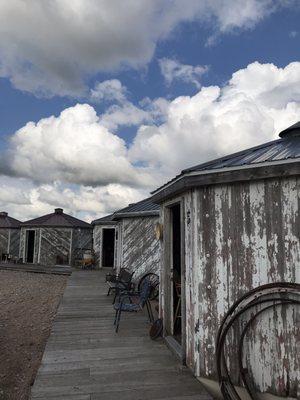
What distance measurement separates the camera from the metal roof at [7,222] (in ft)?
75.4

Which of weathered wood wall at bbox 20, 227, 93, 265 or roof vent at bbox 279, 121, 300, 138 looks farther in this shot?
weathered wood wall at bbox 20, 227, 93, 265

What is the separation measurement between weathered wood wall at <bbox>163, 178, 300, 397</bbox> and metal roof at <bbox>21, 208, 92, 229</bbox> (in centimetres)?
1608

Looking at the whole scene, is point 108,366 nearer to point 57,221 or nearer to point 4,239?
point 57,221

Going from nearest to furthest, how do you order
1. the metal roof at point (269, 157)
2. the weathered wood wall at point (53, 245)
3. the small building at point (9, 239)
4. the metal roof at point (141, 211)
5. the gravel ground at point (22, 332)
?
the metal roof at point (269, 157), the gravel ground at point (22, 332), the metal roof at point (141, 211), the weathered wood wall at point (53, 245), the small building at point (9, 239)

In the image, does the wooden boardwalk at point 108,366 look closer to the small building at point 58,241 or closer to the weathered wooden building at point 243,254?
the weathered wooden building at point 243,254

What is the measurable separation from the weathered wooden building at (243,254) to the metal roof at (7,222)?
2017 centimetres

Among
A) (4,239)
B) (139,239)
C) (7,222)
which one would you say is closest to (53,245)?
(4,239)

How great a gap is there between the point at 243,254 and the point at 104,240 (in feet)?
53.2

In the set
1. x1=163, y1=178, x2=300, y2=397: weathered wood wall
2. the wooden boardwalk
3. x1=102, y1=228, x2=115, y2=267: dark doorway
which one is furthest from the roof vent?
x1=102, y1=228, x2=115, y2=267: dark doorway

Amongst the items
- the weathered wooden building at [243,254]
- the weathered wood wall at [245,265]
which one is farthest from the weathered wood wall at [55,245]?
the weathered wood wall at [245,265]

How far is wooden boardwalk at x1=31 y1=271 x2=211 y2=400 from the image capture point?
11.3ft

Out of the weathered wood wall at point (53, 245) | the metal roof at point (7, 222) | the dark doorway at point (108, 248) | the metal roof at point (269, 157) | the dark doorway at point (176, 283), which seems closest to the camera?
the metal roof at point (269, 157)

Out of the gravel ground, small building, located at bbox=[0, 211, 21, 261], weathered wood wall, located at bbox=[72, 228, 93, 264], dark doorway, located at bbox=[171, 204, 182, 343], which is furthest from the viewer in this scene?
small building, located at bbox=[0, 211, 21, 261]

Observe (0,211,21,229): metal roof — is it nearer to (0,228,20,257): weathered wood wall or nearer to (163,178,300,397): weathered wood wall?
(0,228,20,257): weathered wood wall
